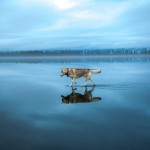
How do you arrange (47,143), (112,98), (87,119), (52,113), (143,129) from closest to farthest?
(47,143), (143,129), (87,119), (52,113), (112,98)

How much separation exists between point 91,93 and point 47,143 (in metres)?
10.6

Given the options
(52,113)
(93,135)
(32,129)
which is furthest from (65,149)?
(52,113)

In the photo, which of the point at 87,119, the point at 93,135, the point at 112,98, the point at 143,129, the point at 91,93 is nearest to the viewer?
the point at 93,135

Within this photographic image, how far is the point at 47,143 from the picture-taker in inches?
368

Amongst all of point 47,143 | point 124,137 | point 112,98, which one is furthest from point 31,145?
point 112,98

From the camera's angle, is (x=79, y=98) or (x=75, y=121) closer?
(x=75, y=121)

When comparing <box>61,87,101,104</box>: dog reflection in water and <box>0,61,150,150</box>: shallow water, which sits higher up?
<box>0,61,150,150</box>: shallow water

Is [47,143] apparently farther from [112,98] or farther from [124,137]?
[112,98]

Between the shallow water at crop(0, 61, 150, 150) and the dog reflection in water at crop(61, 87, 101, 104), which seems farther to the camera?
the dog reflection in water at crop(61, 87, 101, 104)

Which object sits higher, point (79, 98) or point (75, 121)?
point (75, 121)

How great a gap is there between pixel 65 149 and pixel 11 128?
3.13 metres

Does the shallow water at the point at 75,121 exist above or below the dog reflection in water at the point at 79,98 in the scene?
above

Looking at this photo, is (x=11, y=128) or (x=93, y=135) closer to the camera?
(x=93, y=135)

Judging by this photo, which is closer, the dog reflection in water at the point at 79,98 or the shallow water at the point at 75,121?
the shallow water at the point at 75,121
